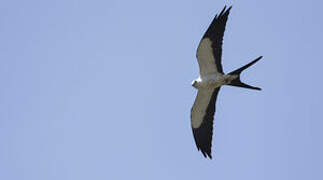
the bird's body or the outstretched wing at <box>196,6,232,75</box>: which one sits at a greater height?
the outstretched wing at <box>196,6,232,75</box>

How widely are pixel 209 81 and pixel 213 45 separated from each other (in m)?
1.02

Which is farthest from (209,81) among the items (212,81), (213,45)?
(213,45)

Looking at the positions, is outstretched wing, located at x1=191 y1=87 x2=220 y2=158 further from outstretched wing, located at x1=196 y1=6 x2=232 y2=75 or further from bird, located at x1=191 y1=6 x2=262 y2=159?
outstretched wing, located at x1=196 y1=6 x2=232 y2=75

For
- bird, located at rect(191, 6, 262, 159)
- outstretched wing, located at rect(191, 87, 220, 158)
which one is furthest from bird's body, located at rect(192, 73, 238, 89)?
outstretched wing, located at rect(191, 87, 220, 158)

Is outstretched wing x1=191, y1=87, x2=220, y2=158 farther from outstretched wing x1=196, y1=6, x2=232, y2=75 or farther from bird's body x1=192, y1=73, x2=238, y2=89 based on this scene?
outstretched wing x1=196, y1=6, x2=232, y2=75

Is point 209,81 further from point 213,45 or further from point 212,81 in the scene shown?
point 213,45

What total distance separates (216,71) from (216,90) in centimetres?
67

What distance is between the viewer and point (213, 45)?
45.8 feet

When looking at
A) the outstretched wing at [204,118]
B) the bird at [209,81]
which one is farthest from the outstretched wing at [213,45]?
the outstretched wing at [204,118]

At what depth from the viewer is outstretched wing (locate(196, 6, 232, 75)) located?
1386 centimetres

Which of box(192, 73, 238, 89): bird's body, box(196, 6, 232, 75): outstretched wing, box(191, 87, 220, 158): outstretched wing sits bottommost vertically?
box(191, 87, 220, 158): outstretched wing

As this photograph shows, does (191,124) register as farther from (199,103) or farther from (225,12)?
(225,12)

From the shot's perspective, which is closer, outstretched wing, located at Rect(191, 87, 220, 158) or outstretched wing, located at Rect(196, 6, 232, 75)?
outstretched wing, located at Rect(196, 6, 232, 75)

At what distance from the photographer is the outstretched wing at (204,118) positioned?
48.9 ft
